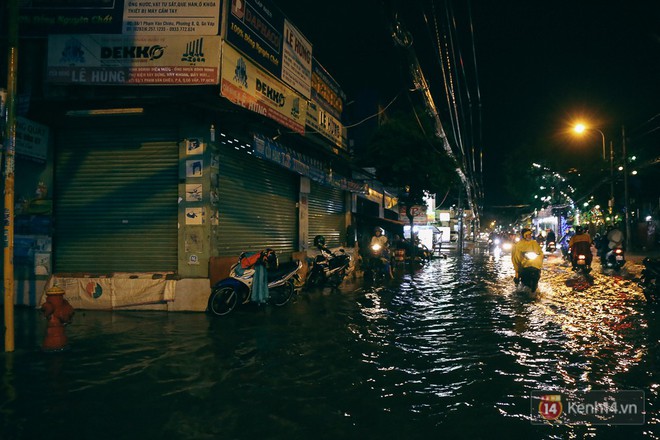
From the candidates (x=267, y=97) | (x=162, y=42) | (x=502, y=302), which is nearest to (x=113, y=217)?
(x=162, y=42)

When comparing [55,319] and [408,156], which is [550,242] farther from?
[55,319]

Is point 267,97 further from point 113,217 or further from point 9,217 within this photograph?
point 9,217

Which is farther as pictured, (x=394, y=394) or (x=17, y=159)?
(x=17, y=159)

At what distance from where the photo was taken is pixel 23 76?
10.7 m

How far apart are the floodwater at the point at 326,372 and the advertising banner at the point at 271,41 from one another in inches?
256

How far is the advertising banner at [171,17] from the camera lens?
10.3m

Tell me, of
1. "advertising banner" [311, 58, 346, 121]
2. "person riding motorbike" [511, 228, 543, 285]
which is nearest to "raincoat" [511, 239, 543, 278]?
"person riding motorbike" [511, 228, 543, 285]

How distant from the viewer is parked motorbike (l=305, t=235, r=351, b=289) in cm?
1472

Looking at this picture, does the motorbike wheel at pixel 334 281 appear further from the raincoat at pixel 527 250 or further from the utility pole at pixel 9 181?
the utility pole at pixel 9 181

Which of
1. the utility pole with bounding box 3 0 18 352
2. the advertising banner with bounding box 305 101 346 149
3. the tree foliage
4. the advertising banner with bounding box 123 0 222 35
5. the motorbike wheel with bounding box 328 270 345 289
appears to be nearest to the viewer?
the utility pole with bounding box 3 0 18 352

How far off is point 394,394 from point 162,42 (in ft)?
28.9

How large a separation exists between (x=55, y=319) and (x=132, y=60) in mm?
5884

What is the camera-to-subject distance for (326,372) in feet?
19.3

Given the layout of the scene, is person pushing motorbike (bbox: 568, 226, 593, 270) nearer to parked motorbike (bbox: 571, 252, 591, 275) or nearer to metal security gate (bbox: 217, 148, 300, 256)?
parked motorbike (bbox: 571, 252, 591, 275)
